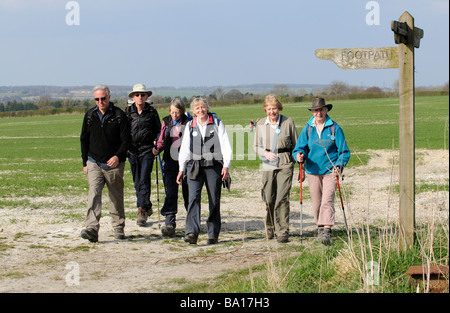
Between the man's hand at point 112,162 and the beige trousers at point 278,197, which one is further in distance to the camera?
the man's hand at point 112,162

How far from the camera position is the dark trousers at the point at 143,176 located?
36.6ft

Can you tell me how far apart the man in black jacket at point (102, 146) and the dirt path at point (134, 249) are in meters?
0.77

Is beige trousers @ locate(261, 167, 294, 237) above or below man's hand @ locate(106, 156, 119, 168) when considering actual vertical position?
below

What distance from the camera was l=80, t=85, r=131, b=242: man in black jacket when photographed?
969 cm

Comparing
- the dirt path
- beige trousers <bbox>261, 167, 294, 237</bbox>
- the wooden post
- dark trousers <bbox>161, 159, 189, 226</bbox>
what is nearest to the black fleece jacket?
dark trousers <bbox>161, 159, 189, 226</bbox>

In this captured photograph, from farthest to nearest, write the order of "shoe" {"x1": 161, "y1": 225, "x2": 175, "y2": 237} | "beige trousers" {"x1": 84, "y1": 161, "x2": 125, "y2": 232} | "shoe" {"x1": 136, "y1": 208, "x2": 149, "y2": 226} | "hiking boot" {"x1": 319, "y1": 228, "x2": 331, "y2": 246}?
"shoe" {"x1": 136, "y1": 208, "x2": 149, "y2": 226}
"shoe" {"x1": 161, "y1": 225, "x2": 175, "y2": 237}
"beige trousers" {"x1": 84, "y1": 161, "x2": 125, "y2": 232}
"hiking boot" {"x1": 319, "y1": 228, "x2": 331, "y2": 246}

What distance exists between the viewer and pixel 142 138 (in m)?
11.1

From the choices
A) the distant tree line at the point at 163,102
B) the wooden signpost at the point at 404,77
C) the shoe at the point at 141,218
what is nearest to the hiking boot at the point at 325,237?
the wooden signpost at the point at 404,77

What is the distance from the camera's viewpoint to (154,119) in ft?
36.8

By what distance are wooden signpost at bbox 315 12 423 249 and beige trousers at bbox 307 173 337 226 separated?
163 cm

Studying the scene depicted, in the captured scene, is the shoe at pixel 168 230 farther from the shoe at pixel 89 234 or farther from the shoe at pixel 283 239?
the shoe at pixel 283 239

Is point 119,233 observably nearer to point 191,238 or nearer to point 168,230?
point 168,230

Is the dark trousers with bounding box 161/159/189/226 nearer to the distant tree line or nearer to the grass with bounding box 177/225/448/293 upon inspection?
the grass with bounding box 177/225/448/293
